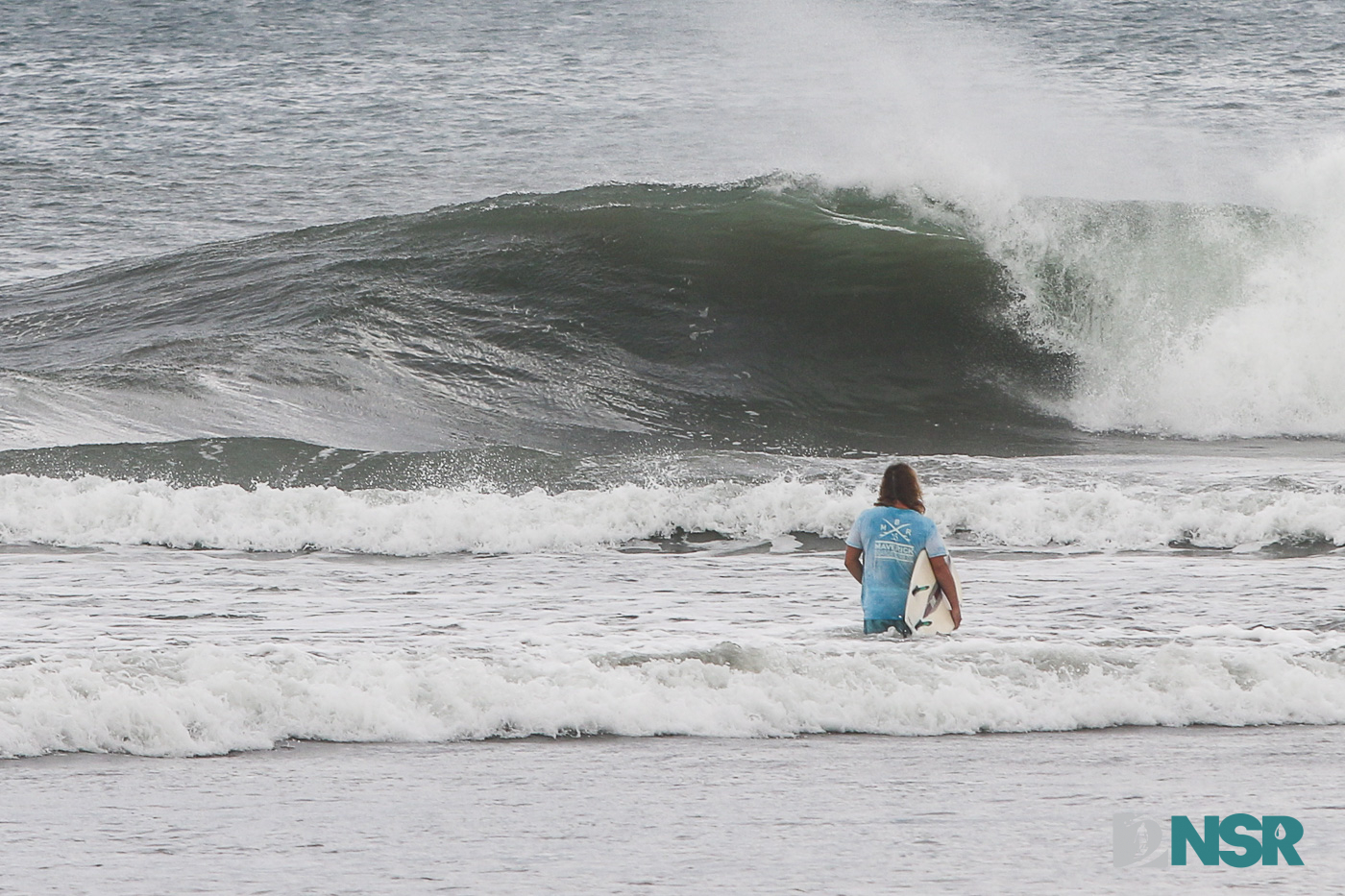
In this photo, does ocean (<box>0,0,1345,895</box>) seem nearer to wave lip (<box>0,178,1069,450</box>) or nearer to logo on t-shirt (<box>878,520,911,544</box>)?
wave lip (<box>0,178,1069,450</box>)

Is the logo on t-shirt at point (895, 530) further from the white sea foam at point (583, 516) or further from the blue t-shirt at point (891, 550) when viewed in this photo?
the white sea foam at point (583, 516)

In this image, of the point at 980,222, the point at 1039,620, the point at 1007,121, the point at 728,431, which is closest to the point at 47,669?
the point at 1039,620

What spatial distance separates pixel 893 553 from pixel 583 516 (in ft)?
9.23

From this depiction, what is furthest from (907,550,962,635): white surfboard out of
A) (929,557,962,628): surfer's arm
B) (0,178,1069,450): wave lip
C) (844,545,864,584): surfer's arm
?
(0,178,1069,450): wave lip

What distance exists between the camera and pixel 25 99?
2944 centimetres

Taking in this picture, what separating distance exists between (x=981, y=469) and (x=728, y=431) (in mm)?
2910

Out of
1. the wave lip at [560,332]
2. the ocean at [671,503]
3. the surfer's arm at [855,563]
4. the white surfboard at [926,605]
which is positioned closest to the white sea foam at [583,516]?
the ocean at [671,503]

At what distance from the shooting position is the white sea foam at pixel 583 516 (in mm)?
7672

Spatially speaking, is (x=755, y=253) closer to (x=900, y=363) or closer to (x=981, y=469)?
(x=900, y=363)

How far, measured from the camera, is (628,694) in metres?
4.85

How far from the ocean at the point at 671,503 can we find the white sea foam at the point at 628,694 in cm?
2

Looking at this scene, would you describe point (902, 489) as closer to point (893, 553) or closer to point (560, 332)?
point (893, 553)

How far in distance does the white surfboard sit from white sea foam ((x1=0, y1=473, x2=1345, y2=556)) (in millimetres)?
2359

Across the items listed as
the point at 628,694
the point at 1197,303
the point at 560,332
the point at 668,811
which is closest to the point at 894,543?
the point at 628,694
